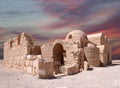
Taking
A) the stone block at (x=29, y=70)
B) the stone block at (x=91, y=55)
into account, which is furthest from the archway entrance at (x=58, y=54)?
the stone block at (x=29, y=70)

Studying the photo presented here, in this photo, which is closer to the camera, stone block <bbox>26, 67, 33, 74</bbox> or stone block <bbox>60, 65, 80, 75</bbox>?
stone block <bbox>26, 67, 33, 74</bbox>

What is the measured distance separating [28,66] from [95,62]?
28.2 ft

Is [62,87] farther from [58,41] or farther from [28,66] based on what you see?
[58,41]

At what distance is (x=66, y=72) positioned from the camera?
16125 millimetres

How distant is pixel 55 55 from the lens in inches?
892

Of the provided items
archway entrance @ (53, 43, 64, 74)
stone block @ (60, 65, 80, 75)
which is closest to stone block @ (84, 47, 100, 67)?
archway entrance @ (53, 43, 64, 74)

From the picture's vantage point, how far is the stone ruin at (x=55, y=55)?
14758 mm

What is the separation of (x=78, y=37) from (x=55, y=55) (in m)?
3.57

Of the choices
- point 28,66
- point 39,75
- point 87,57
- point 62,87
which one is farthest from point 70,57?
point 62,87

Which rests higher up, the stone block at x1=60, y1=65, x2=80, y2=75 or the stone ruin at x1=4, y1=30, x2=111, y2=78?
the stone ruin at x1=4, y1=30, x2=111, y2=78

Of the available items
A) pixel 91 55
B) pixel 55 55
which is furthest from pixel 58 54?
pixel 91 55

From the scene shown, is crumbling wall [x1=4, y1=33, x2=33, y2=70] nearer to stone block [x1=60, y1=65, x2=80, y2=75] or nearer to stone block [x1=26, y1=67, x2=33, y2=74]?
stone block [x1=26, y1=67, x2=33, y2=74]

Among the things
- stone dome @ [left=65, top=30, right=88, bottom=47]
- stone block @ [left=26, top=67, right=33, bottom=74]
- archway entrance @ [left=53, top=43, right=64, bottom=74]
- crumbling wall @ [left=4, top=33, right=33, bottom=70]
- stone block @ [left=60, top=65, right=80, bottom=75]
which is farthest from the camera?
stone dome @ [left=65, top=30, right=88, bottom=47]

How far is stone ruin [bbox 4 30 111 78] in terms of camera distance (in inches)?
581
